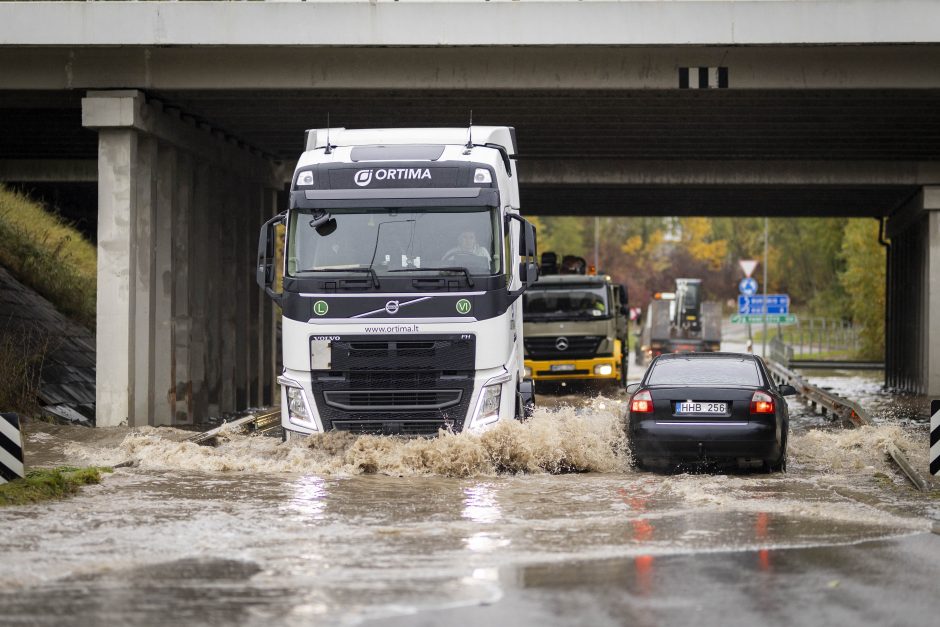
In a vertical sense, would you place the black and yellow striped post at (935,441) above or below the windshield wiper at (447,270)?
below

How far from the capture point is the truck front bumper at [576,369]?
101 ft

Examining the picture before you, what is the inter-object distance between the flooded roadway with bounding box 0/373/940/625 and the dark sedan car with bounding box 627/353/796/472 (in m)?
0.34

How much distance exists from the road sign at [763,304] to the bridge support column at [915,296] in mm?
8458

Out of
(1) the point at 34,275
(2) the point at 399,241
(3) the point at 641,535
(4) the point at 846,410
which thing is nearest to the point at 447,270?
(2) the point at 399,241

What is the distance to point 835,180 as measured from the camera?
31.1m

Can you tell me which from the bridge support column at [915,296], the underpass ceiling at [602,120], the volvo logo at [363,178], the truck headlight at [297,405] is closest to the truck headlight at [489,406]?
the truck headlight at [297,405]

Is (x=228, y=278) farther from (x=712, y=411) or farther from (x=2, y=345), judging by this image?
(x=712, y=411)

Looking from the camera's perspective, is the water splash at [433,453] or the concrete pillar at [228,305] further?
the concrete pillar at [228,305]

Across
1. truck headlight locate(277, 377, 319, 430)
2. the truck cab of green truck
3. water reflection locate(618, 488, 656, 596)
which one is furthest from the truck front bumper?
water reflection locate(618, 488, 656, 596)

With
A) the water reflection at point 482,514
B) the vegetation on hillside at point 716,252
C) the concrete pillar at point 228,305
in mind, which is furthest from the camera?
the vegetation on hillside at point 716,252

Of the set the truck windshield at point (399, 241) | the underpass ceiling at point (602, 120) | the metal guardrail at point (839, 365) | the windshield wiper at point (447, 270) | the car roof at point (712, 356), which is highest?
the underpass ceiling at point (602, 120)

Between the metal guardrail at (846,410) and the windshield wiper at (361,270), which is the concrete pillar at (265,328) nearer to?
the metal guardrail at (846,410)

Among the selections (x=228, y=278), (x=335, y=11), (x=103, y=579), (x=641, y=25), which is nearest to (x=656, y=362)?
(x=641, y=25)

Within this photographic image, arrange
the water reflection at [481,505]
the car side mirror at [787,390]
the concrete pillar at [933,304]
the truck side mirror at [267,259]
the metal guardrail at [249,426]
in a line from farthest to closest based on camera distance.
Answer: the concrete pillar at [933,304], the metal guardrail at [249,426], the car side mirror at [787,390], the truck side mirror at [267,259], the water reflection at [481,505]
